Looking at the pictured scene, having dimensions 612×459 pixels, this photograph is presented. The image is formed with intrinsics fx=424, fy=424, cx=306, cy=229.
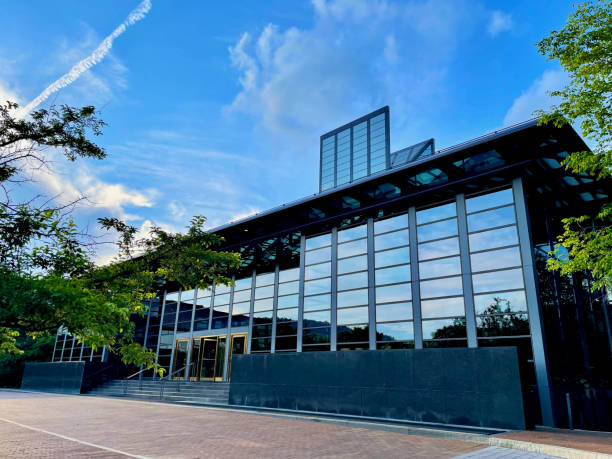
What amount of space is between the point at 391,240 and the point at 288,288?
693 cm

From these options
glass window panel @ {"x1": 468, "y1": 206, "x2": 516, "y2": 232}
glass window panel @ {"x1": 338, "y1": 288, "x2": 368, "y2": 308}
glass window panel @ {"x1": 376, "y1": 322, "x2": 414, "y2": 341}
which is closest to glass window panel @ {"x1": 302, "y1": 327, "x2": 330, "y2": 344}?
glass window panel @ {"x1": 338, "y1": 288, "x2": 368, "y2": 308}

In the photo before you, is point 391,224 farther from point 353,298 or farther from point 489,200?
point 489,200

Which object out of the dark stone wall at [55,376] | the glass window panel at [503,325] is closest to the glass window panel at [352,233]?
the glass window panel at [503,325]

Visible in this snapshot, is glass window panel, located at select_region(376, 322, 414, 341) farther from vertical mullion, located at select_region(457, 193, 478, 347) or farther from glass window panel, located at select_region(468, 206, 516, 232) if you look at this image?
glass window panel, located at select_region(468, 206, 516, 232)

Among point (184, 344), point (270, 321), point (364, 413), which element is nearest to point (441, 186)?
point (364, 413)

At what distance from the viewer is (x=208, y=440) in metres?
9.42

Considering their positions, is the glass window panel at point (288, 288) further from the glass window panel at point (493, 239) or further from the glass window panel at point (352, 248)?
the glass window panel at point (493, 239)

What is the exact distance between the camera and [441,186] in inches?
677

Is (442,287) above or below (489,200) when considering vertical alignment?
below

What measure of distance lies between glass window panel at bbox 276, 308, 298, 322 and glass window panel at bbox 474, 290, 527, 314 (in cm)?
951

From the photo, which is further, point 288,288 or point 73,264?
point 288,288

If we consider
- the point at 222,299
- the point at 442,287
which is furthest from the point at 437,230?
the point at 222,299

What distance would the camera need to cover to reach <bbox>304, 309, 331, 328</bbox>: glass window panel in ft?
67.3

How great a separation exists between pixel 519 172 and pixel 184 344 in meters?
22.7
